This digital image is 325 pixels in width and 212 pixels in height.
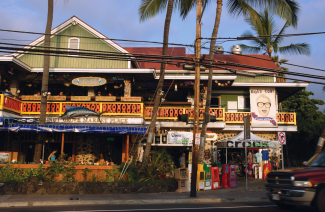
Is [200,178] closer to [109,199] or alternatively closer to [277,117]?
[109,199]

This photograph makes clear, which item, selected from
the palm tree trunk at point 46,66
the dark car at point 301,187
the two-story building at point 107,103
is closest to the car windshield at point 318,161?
the dark car at point 301,187

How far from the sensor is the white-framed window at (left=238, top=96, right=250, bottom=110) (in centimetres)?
2317

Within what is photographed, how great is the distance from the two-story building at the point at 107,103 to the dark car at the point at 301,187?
972 centimetres

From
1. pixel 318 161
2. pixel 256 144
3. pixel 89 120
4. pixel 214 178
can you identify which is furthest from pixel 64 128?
pixel 318 161

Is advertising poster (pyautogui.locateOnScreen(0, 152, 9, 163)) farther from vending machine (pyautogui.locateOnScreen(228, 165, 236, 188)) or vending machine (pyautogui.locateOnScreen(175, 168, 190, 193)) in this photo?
vending machine (pyautogui.locateOnScreen(228, 165, 236, 188))

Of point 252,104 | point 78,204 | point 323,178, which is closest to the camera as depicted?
point 323,178

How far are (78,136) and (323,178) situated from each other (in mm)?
15929

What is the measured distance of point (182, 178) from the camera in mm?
14125

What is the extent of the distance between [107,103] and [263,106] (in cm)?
1128

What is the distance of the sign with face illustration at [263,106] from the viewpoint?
2211cm

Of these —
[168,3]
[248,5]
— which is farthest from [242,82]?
[168,3]

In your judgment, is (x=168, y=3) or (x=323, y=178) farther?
(x=168, y=3)

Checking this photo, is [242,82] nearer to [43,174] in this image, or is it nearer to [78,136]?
[78,136]

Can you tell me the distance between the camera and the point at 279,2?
1584 cm
